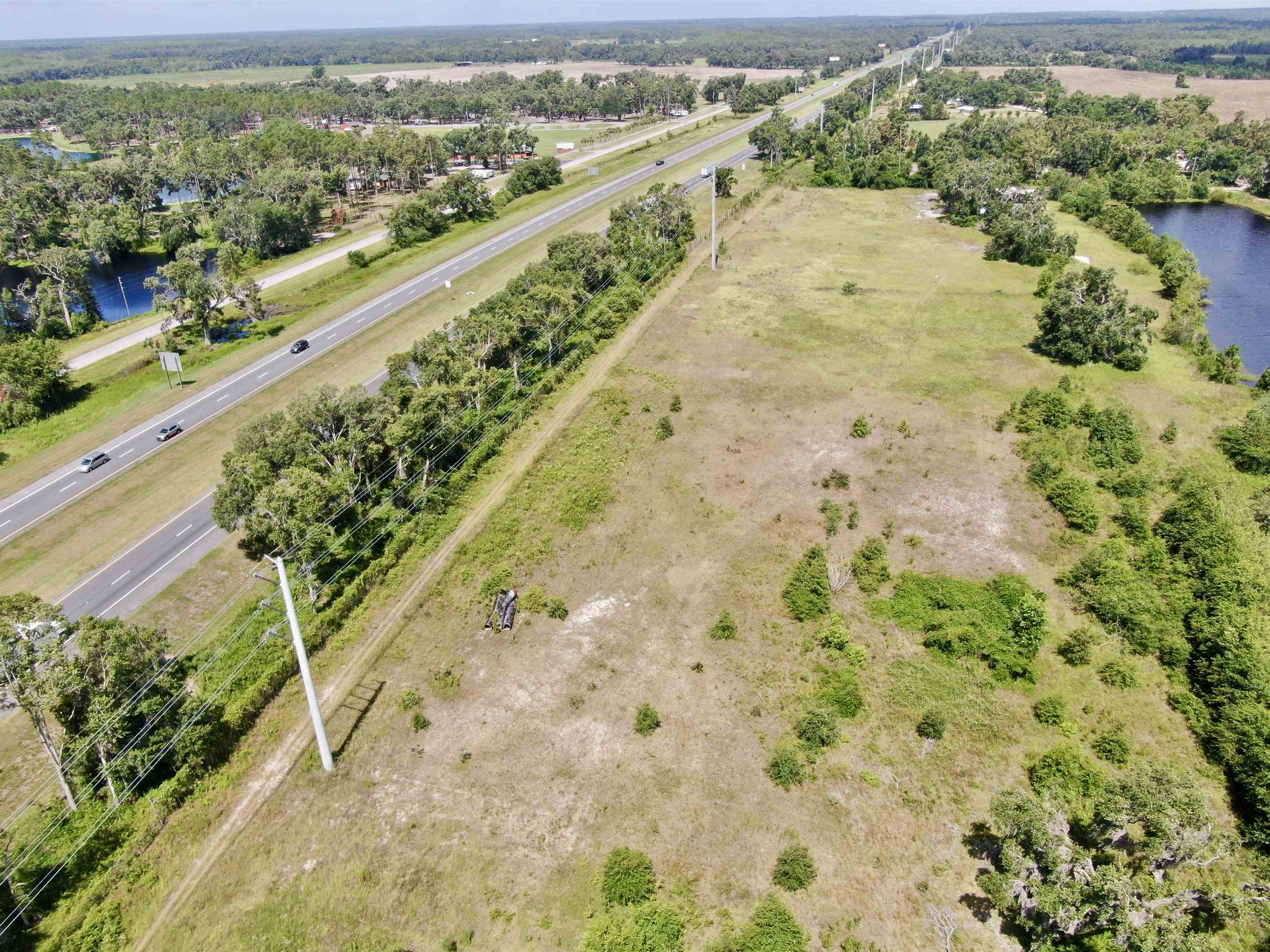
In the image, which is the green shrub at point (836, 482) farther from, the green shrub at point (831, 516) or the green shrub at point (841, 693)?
the green shrub at point (841, 693)

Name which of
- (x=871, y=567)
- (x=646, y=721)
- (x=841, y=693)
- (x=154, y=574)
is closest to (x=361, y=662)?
(x=646, y=721)

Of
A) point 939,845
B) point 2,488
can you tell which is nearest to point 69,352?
point 2,488

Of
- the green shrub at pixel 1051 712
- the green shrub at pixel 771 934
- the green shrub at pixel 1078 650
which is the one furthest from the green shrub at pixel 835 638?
the green shrub at pixel 771 934

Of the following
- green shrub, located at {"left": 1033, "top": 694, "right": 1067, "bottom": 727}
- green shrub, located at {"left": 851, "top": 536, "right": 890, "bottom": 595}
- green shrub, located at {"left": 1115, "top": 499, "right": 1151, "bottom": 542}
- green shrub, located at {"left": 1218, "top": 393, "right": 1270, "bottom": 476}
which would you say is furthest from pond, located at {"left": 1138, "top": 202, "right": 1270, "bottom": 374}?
green shrub, located at {"left": 1033, "top": 694, "right": 1067, "bottom": 727}

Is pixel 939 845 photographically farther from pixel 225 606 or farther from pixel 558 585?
pixel 225 606

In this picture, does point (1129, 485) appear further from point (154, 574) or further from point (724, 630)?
point (154, 574)

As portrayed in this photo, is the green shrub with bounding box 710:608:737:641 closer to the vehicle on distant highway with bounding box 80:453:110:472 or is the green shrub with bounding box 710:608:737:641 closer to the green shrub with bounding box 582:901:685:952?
the green shrub with bounding box 582:901:685:952
